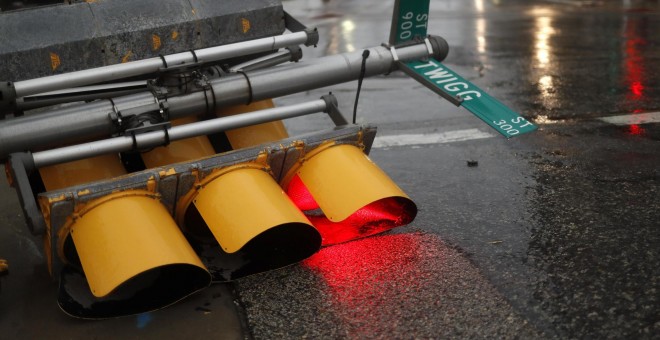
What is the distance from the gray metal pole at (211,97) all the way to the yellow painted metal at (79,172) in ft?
0.45

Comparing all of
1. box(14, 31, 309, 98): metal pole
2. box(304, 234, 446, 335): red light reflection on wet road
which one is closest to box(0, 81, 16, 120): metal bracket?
box(14, 31, 309, 98): metal pole

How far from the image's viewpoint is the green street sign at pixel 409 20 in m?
5.22

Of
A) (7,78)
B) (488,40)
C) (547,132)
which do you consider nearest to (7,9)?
(7,78)

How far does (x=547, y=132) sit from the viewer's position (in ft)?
23.5

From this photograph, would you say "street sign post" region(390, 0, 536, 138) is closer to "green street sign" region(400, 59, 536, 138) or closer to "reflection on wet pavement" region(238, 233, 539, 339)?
"green street sign" region(400, 59, 536, 138)

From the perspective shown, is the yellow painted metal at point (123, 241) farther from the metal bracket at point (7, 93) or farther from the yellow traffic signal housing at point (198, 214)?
the metal bracket at point (7, 93)

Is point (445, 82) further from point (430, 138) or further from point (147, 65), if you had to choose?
point (430, 138)

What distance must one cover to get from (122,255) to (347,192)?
1.24 metres

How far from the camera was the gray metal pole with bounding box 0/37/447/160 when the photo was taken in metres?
Answer: 4.38

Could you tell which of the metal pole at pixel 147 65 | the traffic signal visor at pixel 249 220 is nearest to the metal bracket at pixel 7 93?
the metal pole at pixel 147 65

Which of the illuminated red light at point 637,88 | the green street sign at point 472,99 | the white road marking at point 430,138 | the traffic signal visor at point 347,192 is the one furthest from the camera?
the illuminated red light at point 637,88

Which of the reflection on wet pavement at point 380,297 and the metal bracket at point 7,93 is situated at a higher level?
the metal bracket at point 7,93

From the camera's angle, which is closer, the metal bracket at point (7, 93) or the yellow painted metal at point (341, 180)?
the metal bracket at point (7, 93)

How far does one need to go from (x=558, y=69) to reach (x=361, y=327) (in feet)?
21.8
